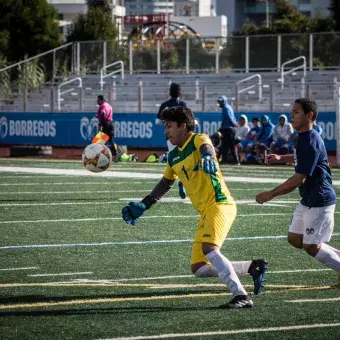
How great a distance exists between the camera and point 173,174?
952cm

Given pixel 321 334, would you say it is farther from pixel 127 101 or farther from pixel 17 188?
pixel 127 101

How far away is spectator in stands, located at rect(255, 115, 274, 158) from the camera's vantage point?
30391mm

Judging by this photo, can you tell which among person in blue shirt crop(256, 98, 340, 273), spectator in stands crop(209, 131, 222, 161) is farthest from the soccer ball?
spectator in stands crop(209, 131, 222, 161)

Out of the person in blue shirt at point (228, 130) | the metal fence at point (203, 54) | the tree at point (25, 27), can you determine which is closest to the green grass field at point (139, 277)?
the person in blue shirt at point (228, 130)

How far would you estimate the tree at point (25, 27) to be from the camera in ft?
213

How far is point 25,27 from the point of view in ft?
214

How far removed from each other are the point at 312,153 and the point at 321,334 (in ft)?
6.53

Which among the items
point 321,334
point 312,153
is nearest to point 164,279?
point 312,153

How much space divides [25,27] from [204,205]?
57.2 m

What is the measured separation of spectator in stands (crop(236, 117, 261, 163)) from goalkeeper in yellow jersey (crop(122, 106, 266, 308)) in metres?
21.4

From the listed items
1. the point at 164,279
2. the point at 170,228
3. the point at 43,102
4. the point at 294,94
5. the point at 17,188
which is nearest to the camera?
the point at 164,279

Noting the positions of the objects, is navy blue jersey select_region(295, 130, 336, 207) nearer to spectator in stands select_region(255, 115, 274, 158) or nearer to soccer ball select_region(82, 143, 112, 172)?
soccer ball select_region(82, 143, 112, 172)

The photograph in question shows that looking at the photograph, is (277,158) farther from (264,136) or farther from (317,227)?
(264,136)

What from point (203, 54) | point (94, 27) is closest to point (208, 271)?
point (203, 54)
